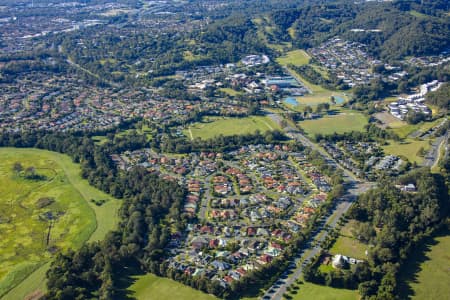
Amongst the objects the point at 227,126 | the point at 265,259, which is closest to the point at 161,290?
the point at 265,259

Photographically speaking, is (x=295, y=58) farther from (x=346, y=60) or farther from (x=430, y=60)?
(x=430, y=60)

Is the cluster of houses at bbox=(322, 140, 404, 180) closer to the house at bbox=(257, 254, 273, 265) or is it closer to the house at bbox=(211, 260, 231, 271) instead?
the house at bbox=(257, 254, 273, 265)

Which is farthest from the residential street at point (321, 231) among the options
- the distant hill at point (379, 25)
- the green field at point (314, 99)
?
the distant hill at point (379, 25)

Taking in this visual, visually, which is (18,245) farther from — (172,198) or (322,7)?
(322,7)

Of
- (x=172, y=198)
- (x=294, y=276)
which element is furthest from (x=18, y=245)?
(x=294, y=276)

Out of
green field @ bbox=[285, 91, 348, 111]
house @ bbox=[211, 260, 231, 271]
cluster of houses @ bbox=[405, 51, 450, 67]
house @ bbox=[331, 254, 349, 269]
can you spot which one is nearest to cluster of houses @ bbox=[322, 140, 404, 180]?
house @ bbox=[331, 254, 349, 269]

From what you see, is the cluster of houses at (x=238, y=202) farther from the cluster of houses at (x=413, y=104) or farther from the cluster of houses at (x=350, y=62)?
the cluster of houses at (x=350, y=62)

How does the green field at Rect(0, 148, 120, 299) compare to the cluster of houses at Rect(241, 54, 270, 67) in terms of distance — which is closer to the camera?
the green field at Rect(0, 148, 120, 299)
